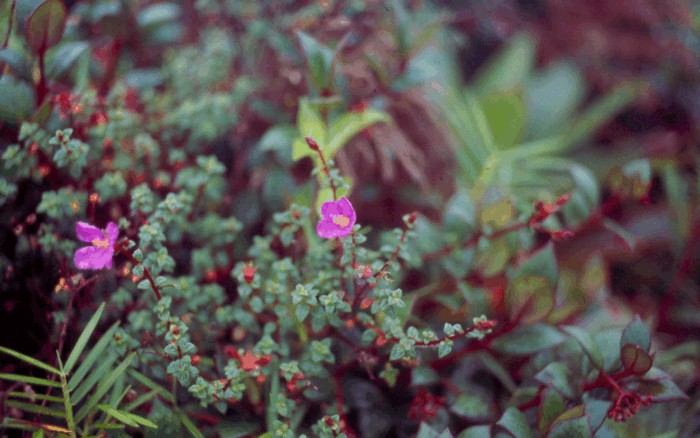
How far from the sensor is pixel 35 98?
3.32 ft

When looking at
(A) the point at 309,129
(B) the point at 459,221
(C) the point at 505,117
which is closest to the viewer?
(A) the point at 309,129

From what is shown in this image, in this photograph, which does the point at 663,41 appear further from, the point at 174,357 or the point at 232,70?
the point at 174,357

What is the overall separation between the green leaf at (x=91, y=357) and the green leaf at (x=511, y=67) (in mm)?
1288

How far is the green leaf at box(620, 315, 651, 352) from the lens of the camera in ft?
2.94

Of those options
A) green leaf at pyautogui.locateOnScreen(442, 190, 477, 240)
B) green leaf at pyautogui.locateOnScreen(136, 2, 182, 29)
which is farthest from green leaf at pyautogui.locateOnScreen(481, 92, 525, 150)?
green leaf at pyautogui.locateOnScreen(136, 2, 182, 29)

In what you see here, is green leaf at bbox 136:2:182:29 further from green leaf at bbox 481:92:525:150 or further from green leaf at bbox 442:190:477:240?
green leaf at bbox 481:92:525:150

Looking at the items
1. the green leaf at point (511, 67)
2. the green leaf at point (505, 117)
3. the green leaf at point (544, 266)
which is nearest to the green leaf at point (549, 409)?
the green leaf at point (544, 266)

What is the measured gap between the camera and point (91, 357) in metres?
0.87

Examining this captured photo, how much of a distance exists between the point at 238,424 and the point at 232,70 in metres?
0.84

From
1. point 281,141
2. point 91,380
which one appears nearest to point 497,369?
point 281,141

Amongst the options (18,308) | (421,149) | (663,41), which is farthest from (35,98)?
(663,41)

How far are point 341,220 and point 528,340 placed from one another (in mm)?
434

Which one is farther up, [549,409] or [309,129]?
[309,129]

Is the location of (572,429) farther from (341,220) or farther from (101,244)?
(101,244)
